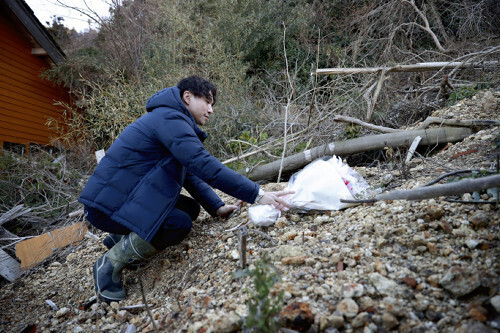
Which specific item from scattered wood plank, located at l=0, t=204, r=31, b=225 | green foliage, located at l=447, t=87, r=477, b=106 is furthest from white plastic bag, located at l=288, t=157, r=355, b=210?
scattered wood plank, located at l=0, t=204, r=31, b=225

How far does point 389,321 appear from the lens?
1140 mm

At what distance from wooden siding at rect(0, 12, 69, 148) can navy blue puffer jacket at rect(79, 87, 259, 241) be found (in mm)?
5834

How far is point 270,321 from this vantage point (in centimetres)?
116

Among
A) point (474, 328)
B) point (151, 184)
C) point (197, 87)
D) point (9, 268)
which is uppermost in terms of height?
point (197, 87)

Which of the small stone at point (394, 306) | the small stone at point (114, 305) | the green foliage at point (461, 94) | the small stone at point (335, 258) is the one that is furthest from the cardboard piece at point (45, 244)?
the green foliage at point (461, 94)

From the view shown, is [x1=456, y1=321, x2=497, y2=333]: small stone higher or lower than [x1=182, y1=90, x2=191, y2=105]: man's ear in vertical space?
lower

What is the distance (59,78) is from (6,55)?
1.06 m

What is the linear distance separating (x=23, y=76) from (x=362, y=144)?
307 inches

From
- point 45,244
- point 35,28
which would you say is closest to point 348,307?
point 45,244

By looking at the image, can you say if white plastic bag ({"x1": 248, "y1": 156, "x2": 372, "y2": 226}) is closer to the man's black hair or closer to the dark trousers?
the dark trousers

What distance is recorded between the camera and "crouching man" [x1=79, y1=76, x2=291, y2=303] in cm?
193

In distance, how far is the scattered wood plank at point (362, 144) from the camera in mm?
2988

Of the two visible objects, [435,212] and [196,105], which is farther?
[196,105]

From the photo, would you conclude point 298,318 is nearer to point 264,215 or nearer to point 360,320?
point 360,320
